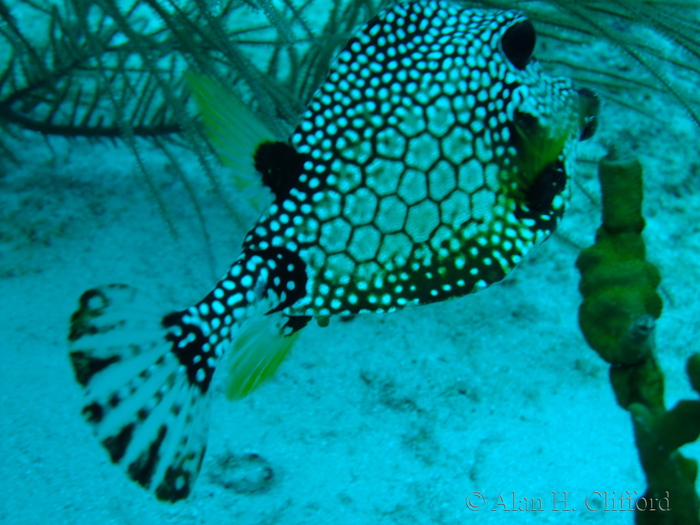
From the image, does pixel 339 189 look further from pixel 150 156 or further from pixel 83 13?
pixel 150 156

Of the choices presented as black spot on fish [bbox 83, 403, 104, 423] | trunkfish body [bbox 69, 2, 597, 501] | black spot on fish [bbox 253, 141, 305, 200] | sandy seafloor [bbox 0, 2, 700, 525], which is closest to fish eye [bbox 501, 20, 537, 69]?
trunkfish body [bbox 69, 2, 597, 501]

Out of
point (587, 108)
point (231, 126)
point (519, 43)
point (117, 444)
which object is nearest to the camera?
point (117, 444)

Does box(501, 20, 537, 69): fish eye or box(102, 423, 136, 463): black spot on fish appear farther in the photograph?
box(501, 20, 537, 69): fish eye

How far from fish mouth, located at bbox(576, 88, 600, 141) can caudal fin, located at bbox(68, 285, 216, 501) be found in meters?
1.42

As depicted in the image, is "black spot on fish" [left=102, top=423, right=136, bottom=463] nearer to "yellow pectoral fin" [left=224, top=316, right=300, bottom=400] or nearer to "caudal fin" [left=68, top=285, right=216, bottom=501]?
"caudal fin" [left=68, top=285, right=216, bottom=501]

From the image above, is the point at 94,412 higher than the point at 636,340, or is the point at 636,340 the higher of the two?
the point at 636,340

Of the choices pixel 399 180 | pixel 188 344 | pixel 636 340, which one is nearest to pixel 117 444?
pixel 188 344

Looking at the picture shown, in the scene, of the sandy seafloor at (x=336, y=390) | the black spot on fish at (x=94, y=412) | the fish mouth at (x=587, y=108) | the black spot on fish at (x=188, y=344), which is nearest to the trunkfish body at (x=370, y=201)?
A: the black spot on fish at (x=188, y=344)

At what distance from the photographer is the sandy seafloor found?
1847 millimetres

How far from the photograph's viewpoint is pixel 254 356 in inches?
58.8

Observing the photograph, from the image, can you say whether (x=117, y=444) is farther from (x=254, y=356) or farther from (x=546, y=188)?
(x=546, y=188)

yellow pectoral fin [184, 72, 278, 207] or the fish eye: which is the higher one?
the fish eye

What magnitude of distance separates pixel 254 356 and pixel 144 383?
309 millimetres

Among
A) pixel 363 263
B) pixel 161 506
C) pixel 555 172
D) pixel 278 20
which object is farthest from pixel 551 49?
pixel 161 506
